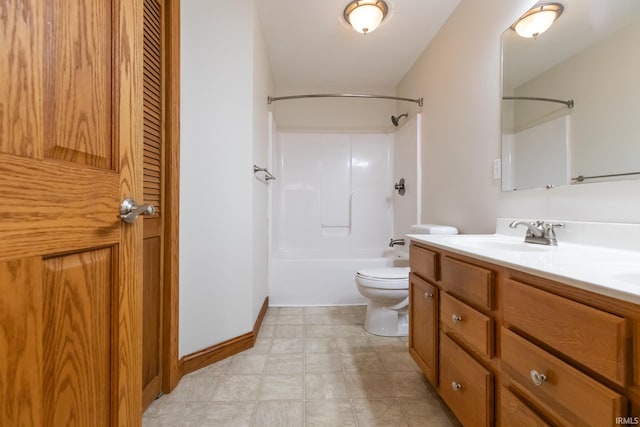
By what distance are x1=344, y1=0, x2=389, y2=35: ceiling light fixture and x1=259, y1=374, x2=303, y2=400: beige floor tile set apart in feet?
7.40

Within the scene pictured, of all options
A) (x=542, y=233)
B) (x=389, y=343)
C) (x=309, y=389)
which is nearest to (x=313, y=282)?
(x=389, y=343)

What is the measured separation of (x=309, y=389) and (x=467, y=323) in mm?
873

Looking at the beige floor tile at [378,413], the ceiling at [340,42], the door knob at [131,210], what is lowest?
the beige floor tile at [378,413]

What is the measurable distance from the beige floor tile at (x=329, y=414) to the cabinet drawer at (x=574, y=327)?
0.85 meters

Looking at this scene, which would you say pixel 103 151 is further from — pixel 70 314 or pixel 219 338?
pixel 219 338

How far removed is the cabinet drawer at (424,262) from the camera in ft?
4.02

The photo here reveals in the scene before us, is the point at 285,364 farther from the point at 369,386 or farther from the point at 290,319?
the point at 290,319

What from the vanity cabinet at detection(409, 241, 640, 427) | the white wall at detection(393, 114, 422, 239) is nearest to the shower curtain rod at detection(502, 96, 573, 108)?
the vanity cabinet at detection(409, 241, 640, 427)

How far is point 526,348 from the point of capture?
2.30ft

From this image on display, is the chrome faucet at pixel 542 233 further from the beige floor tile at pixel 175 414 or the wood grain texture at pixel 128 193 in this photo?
the beige floor tile at pixel 175 414

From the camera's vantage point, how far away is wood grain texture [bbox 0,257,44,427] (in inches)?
17.4

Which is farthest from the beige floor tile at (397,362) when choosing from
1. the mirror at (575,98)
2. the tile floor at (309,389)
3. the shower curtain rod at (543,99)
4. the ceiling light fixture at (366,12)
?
the ceiling light fixture at (366,12)

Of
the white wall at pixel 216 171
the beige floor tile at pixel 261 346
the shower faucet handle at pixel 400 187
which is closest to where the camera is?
the white wall at pixel 216 171

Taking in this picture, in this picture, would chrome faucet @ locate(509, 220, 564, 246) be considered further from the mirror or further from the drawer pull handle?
the drawer pull handle
